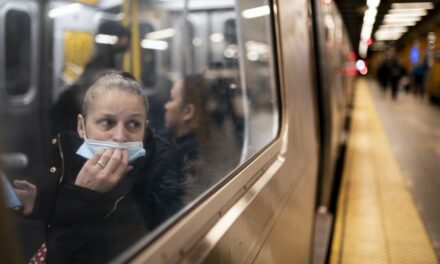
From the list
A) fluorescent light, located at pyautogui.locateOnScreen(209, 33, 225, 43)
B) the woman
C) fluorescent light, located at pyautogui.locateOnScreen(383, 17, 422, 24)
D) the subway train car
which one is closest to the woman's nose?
the woman

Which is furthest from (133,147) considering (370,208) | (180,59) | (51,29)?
(370,208)

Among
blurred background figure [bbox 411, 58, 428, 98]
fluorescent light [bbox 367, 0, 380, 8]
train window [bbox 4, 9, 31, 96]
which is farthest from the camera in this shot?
blurred background figure [bbox 411, 58, 428, 98]

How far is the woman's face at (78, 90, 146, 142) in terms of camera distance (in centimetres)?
111

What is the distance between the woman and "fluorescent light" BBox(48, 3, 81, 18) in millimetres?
2514

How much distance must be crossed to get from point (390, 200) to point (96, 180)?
13.1 ft

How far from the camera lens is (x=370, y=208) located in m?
4.40

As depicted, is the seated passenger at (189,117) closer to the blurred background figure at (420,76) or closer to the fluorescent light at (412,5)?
the fluorescent light at (412,5)

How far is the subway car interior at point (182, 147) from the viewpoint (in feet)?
3.63

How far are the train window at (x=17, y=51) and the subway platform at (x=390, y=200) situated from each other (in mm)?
2424

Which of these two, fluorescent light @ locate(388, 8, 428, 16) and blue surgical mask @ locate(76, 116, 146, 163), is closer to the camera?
blue surgical mask @ locate(76, 116, 146, 163)

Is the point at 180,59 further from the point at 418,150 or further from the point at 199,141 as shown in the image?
the point at 418,150

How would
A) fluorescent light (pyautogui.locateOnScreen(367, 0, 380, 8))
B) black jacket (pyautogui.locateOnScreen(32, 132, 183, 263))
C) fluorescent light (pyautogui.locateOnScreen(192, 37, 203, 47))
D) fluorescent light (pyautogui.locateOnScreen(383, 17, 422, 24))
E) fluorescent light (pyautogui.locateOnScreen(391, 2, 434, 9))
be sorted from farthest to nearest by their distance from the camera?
1. fluorescent light (pyautogui.locateOnScreen(383, 17, 422, 24))
2. fluorescent light (pyautogui.locateOnScreen(391, 2, 434, 9))
3. fluorescent light (pyautogui.locateOnScreen(367, 0, 380, 8))
4. fluorescent light (pyautogui.locateOnScreen(192, 37, 203, 47))
5. black jacket (pyautogui.locateOnScreen(32, 132, 183, 263))

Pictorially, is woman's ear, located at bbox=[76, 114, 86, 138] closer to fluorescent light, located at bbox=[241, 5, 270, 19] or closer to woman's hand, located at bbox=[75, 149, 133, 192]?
woman's hand, located at bbox=[75, 149, 133, 192]

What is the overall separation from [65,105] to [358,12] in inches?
496
